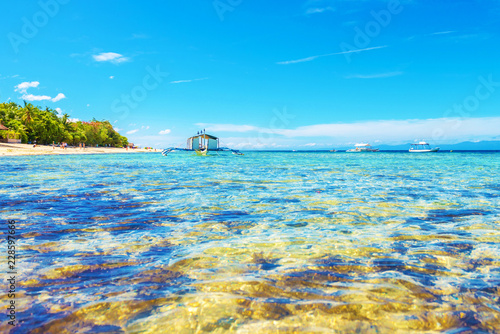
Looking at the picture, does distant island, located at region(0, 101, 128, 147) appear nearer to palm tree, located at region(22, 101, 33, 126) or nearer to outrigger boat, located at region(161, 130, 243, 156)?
palm tree, located at region(22, 101, 33, 126)

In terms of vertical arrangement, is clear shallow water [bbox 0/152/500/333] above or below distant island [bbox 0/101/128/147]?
below

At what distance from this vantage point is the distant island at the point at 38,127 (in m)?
82.8

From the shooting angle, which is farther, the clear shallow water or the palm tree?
the palm tree

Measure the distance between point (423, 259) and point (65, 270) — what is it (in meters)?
6.01

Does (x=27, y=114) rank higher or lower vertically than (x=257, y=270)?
higher

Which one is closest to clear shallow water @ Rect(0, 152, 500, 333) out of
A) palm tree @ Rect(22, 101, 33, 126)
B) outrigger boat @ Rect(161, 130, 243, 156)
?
outrigger boat @ Rect(161, 130, 243, 156)

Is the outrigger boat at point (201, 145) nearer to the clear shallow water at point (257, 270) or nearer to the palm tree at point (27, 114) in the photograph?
the palm tree at point (27, 114)

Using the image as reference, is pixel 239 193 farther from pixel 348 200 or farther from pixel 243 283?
pixel 243 283

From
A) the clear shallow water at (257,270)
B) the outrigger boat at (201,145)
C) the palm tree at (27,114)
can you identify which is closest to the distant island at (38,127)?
the palm tree at (27,114)

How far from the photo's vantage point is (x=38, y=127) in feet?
291

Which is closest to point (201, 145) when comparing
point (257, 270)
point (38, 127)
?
point (38, 127)

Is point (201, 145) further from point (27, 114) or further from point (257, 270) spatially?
point (257, 270)

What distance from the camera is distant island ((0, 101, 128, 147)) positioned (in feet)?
272

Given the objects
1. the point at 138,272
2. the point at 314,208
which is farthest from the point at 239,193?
the point at 138,272
